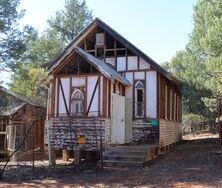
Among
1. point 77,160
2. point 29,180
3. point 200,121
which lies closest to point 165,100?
point 77,160

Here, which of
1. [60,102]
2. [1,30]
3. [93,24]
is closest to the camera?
[1,30]

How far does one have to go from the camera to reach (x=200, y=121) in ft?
142

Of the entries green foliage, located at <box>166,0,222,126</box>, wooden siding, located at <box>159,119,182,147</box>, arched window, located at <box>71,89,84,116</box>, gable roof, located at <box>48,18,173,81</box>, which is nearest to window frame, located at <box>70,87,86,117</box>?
arched window, located at <box>71,89,84,116</box>

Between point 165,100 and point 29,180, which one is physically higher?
point 165,100

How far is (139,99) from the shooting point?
822 inches

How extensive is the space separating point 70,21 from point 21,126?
19082mm

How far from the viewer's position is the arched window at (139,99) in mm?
20688

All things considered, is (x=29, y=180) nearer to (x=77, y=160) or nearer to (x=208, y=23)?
(x=77, y=160)

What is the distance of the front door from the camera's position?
A: 18344 mm

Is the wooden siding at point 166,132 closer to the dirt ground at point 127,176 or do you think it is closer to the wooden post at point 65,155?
the dirt ground at point 127,176

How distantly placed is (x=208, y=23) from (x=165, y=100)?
226 inches

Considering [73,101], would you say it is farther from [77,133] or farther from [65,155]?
[65,155]

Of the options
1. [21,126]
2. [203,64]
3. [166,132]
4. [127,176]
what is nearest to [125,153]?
[127,176]

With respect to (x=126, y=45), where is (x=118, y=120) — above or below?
below
